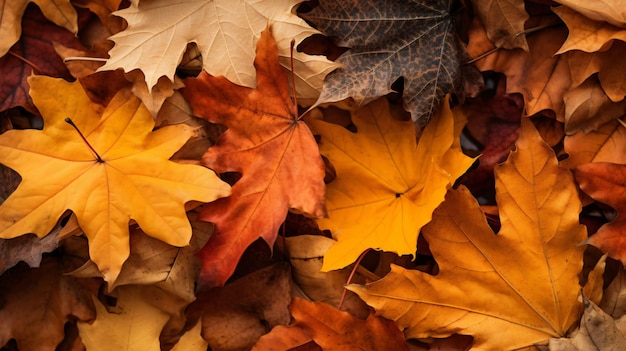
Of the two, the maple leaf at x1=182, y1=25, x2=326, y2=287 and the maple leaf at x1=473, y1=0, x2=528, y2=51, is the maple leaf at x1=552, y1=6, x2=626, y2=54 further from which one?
the maple leaf at x1=182, y1=25, x2=326, y2=287

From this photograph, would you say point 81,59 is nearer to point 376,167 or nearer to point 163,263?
point 163,263

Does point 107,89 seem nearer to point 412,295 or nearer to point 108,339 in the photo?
point 108,339

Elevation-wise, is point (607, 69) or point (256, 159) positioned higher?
point (607, 69)

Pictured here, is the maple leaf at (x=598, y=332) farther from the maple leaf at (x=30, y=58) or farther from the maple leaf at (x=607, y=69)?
the maple leaf at (x=30, y=58)

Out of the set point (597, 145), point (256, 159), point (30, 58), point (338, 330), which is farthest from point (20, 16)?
point (597, 145)

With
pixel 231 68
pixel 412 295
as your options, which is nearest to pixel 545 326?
pixel 412 295

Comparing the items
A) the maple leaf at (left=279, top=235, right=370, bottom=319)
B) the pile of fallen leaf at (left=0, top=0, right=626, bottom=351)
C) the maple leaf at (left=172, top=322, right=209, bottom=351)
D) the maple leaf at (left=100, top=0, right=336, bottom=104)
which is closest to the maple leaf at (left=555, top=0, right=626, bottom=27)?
the pile of fallen leaf at (left=0, top=0, right=626, bottom=351)
